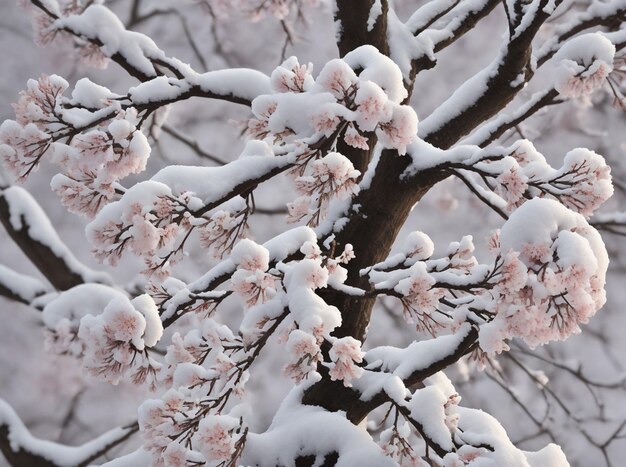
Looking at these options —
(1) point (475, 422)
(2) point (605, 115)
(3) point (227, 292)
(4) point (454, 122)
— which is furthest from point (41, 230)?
(2) point (605, 115)

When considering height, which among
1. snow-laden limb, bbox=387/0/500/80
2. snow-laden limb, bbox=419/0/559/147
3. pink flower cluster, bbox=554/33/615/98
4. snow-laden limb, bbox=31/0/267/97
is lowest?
snow-laden limb, bbox=31/0/267/97

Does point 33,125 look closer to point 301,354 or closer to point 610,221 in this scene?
point 301,354

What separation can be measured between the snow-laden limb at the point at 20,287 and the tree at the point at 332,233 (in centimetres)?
198

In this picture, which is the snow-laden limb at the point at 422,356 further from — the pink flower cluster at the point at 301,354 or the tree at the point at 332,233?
the pink flower cluster at the point at 301,354

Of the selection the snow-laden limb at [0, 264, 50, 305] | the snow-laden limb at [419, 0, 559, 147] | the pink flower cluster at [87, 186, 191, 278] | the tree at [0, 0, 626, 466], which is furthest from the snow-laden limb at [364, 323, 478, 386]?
the snow-laden limb at [0, 264, 50, 305]

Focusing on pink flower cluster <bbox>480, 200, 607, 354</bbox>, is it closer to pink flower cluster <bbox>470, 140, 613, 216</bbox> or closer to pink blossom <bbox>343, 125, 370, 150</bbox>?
pink flower cluster <bbox>470, 140, 613, 216</bbox>

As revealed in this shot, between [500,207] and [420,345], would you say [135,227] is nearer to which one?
[420,345]

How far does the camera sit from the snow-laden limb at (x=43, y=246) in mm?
5547

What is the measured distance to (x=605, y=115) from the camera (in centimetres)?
988

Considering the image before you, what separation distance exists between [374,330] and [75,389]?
456 centimetres

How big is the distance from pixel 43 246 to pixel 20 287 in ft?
1.36

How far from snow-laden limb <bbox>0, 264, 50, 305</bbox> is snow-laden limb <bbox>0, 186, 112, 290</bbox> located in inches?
4.9

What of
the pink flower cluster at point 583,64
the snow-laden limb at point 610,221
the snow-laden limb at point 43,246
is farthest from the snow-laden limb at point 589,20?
the snow-laden limb at point 43,246

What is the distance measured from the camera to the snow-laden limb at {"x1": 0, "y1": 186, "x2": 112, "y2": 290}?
5.55m
